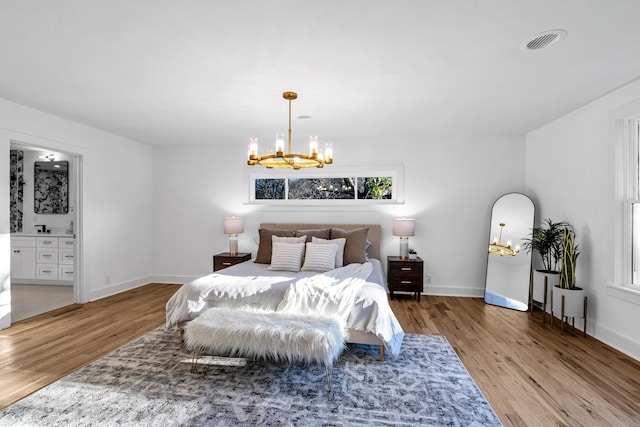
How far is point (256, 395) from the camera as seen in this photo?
2387 mm

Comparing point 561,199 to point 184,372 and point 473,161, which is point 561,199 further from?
point 184,372

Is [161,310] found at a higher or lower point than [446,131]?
lower

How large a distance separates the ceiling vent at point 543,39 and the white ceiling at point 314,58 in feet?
0.17

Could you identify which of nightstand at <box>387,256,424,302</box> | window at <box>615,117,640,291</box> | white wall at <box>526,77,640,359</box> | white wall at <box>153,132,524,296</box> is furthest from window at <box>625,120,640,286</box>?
nightstand at <box>387,256,424,302</box>

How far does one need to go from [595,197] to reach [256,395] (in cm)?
389

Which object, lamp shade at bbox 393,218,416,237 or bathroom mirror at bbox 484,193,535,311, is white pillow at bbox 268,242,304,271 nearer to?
lamp shade at bbox 393,218,416,237

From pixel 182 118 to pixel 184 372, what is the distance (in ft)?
10.0

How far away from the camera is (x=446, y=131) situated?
16.4 ft

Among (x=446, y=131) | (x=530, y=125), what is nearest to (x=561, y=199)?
(x=530, y=125)

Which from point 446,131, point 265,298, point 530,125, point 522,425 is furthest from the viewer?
point 446,131

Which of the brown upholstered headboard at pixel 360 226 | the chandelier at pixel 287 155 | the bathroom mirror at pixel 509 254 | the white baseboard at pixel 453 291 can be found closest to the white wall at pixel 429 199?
the white baseboard at pixel 453 291

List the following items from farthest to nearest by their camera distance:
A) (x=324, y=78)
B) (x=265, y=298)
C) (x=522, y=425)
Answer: (x=265, y=298)
(x=324, y=78)
(x=522, y=425)

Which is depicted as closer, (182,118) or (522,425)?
(522,425)

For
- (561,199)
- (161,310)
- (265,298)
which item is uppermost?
(561,199)
